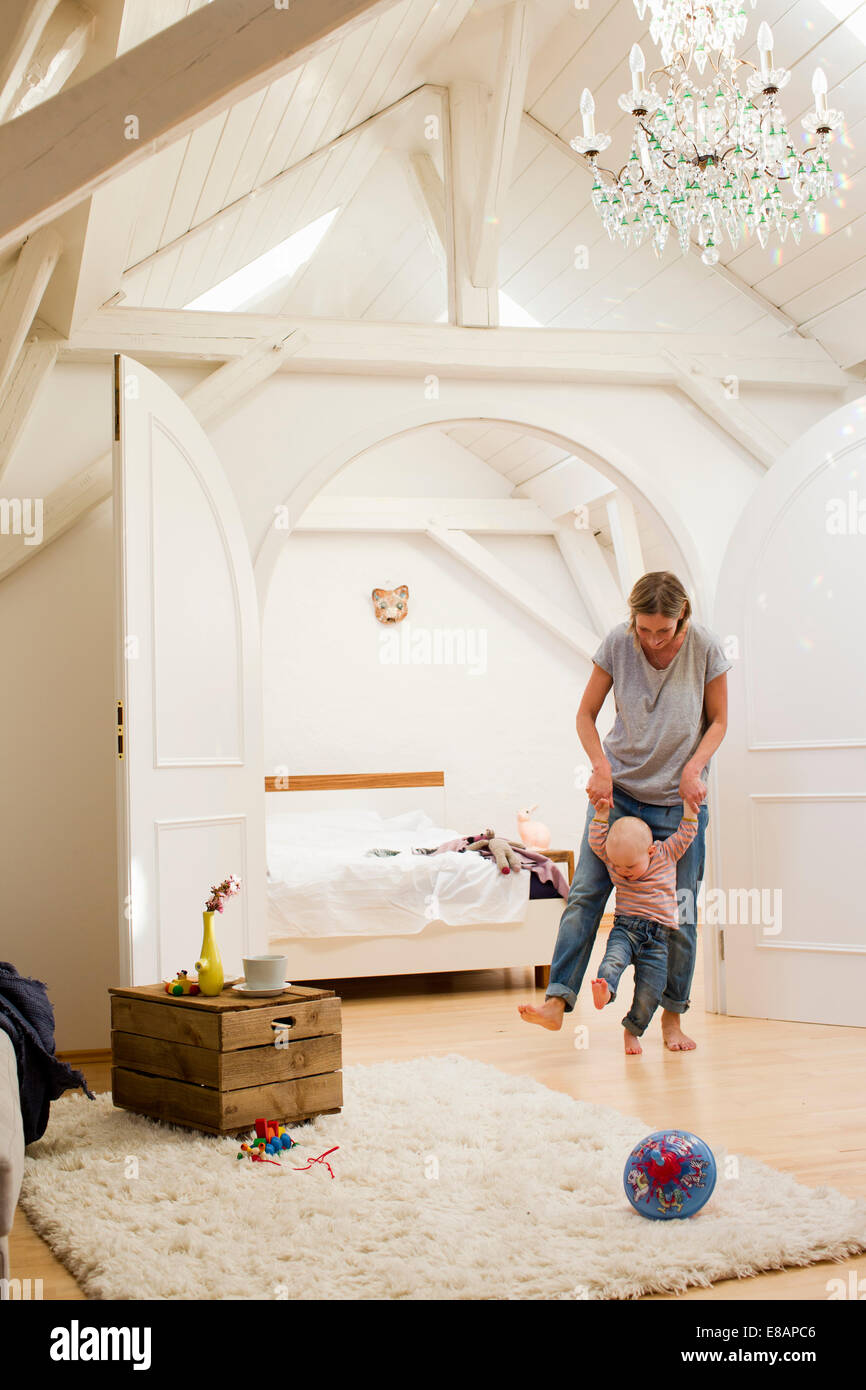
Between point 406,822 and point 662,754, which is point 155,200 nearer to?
point 662,754

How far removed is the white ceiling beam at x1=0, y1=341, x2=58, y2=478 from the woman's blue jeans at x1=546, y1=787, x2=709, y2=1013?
2.17 metres

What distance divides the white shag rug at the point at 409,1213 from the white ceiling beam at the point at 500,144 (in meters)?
2.86

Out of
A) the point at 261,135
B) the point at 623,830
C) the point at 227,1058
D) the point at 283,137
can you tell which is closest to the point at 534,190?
the point at 283,137

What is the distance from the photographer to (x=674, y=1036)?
3604mm

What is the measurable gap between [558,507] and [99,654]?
3811mm

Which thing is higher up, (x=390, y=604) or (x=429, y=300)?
(x=429, y=300)

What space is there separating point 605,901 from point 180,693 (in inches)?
55.5

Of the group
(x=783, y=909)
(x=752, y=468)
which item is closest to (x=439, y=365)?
(x=752, y=468)

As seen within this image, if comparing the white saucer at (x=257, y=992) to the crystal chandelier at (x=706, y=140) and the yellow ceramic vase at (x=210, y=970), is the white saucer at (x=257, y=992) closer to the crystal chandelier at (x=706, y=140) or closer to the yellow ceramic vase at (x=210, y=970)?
the yellow ceramic vase at (x=210, y=970)

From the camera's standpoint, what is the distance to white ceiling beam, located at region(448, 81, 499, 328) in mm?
4273

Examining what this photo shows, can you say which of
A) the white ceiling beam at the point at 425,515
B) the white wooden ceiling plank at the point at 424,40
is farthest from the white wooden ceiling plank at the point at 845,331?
the white ceiling beam at the point at 425,515

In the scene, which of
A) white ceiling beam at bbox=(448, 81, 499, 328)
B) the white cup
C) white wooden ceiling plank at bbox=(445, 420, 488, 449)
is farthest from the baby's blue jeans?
white wooden ceiling plank at bbox=(445, 420, 488, 449)

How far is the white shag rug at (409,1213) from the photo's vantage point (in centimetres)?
185

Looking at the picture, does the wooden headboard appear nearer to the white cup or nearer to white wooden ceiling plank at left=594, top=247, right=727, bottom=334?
white wooden ceiling plank at left=594, top=247, right=727, bottom=334
